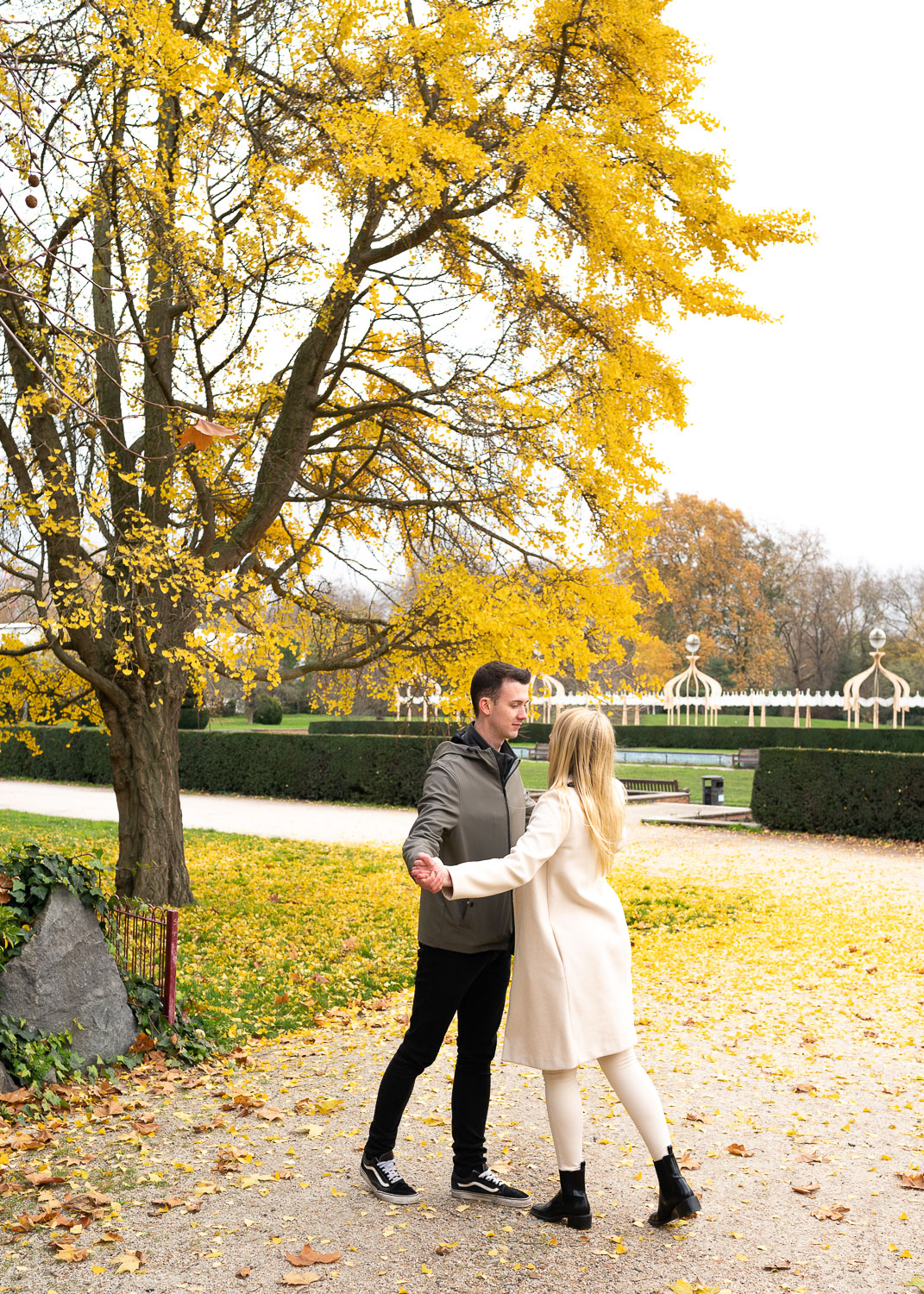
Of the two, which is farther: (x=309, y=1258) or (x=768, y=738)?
(x=768, y=738)

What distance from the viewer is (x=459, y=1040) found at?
12.6 ft

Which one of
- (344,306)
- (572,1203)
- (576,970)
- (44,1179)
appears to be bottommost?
(44,1179)

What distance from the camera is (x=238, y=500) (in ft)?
32.3

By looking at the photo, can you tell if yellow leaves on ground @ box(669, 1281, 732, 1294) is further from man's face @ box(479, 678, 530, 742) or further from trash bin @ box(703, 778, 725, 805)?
trash bin @ box(703, 778, 725, 805)

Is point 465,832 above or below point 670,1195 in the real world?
above

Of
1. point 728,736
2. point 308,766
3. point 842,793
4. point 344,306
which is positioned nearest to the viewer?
point 344,306

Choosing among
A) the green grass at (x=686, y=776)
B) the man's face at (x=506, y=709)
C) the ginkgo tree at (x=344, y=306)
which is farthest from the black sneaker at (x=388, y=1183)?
the green grass at (x=686, y=776)

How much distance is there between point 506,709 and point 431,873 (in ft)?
2.20

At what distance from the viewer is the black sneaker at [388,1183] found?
12.1 feet

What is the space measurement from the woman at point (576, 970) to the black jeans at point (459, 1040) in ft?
0.58

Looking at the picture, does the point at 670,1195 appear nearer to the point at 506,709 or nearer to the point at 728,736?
the point at 506,709

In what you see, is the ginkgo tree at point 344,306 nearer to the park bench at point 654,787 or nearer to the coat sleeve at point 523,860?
the coat sleeve at point 523,860

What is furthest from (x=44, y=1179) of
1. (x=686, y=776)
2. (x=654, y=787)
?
(x=686, y=776)

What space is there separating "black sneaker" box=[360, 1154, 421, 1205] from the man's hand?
1.16 metres
